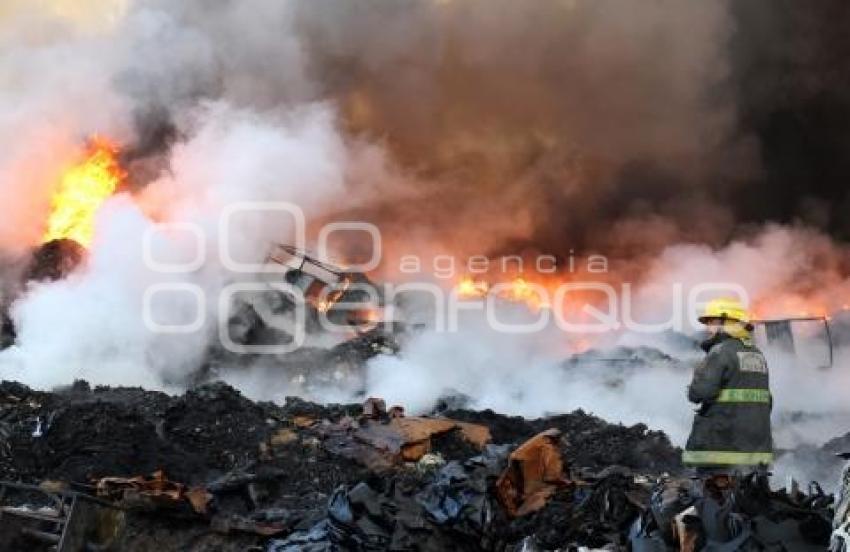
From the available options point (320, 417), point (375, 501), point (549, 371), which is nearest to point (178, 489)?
point (375, 501)

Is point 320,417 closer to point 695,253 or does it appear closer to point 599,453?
point 599,453

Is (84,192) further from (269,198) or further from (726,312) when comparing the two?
(726,312)

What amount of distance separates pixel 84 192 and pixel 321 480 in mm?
12327

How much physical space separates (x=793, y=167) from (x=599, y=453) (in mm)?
16222

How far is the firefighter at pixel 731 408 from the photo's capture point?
589 cm

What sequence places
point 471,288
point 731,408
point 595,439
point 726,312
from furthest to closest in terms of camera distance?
1. point 471,288
2. point 595,439
3. point 726,312
4. point 731,408

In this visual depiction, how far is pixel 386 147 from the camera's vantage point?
21.5m

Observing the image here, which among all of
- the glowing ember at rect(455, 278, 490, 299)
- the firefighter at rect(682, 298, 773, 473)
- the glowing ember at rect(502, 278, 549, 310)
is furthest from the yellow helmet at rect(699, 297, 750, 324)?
the glowing ember at rect(502, 278, 549, 310)

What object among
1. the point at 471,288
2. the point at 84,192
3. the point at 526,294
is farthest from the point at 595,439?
the point at 526,294

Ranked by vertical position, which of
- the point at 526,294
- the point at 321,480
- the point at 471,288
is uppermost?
the point at 526,294

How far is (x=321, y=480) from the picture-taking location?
7105 millimetres

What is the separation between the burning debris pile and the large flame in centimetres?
761

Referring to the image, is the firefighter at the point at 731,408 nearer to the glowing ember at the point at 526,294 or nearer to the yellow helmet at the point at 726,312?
the yellow helmet at the point at 726,312

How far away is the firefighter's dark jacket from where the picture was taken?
5895 millimetres
